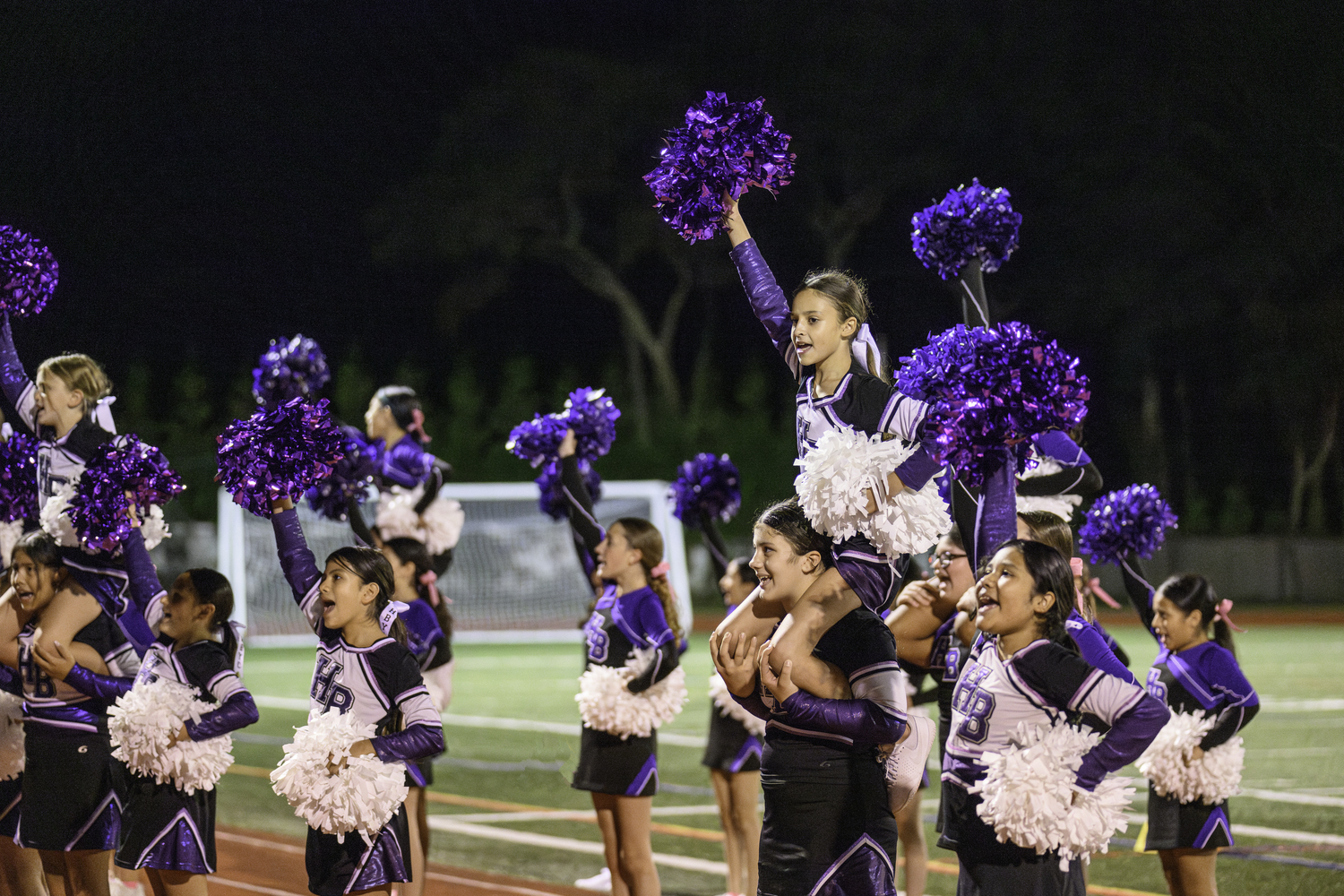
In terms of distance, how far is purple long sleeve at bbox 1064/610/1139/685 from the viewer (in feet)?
10.2

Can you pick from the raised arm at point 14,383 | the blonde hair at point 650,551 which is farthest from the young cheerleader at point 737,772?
the raised arm at point 14,383

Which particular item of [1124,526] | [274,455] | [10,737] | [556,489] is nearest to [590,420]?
[556,489]

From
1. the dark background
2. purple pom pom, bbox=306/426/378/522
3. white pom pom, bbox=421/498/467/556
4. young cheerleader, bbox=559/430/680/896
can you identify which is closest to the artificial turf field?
young cheerleader, bbox=559/430/680/896

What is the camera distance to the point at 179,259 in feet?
59.1

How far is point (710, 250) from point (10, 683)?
81.9ft

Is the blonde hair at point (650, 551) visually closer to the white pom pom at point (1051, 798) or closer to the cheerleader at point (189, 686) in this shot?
the cheerleader at point (189, 686)

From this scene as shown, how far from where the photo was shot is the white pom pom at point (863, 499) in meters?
3.06

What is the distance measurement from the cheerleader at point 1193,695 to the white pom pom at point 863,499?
1.56 metres

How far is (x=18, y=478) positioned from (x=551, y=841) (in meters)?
3.06

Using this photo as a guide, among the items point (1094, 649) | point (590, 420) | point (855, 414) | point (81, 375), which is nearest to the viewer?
point (1094, 649)

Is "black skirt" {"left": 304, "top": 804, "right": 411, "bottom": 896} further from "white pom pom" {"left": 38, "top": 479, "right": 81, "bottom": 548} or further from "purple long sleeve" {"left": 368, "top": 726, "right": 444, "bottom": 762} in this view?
"white pom pom" {"left": 38, "top": 479, "right": 81, "bottom": 548}

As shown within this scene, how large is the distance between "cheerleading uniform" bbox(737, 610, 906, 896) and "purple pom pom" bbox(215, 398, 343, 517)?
1.36 m

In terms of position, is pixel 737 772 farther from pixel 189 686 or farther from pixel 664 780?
pixel 664 780

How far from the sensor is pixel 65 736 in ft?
14.1
